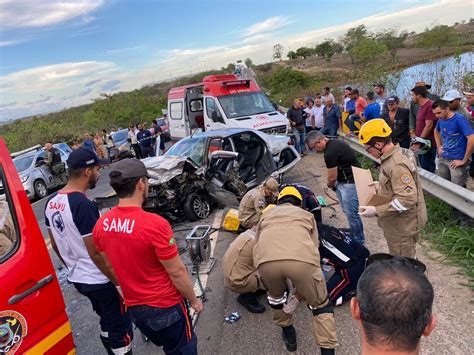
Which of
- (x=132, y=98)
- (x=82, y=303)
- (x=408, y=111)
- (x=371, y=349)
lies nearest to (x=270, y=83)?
(x=132, y=98)

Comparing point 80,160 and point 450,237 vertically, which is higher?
point 80,160

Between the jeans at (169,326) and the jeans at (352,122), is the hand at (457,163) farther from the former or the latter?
the jeans at (352,122)

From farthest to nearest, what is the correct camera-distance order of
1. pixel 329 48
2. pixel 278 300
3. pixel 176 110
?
pixel 329 48 → pixel 176 110 → pixel 278 300

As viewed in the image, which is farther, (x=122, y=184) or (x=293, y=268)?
(x=293, y=268)

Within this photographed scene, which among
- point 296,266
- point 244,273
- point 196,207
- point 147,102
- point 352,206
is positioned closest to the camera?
point 296,266

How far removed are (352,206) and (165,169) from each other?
3387mm

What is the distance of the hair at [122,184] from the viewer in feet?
7.36

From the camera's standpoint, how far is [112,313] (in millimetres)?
2861

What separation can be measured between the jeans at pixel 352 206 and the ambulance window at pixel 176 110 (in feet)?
32.5

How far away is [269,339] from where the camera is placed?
332cm

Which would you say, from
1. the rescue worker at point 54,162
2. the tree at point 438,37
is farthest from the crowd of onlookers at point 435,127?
the tree at point 438,37

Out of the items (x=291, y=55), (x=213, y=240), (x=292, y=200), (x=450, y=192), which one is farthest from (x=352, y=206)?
(x=291, y=55)

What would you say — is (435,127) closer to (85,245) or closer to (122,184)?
(122,184)

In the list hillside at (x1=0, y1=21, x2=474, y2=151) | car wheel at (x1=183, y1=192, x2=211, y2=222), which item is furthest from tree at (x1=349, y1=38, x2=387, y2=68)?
car wheel at (x1=183, y1=192, x2=211, y2=222)
